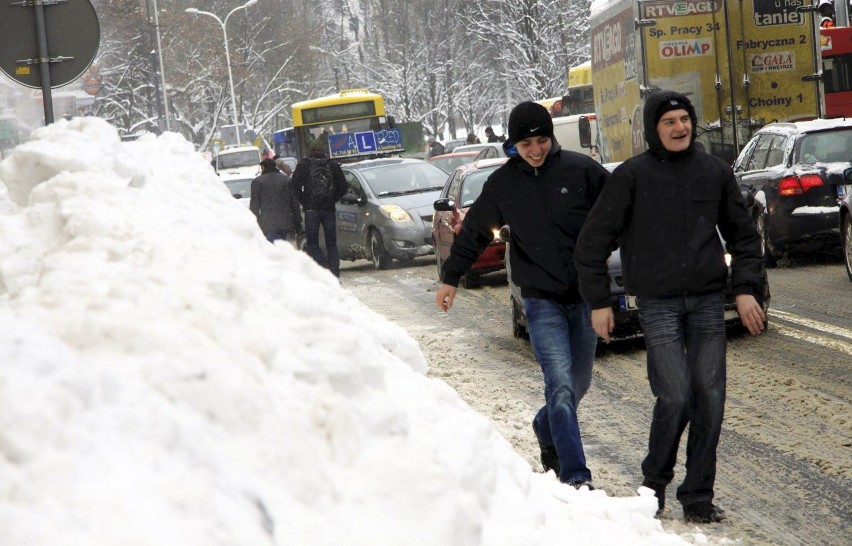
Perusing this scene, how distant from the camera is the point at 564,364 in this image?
5.93m

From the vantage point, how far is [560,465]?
5852mm

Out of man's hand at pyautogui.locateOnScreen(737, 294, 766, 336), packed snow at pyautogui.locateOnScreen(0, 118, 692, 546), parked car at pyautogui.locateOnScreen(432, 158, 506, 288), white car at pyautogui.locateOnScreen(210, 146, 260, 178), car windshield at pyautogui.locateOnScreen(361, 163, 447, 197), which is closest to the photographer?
packed snow at pyautogui.locateOnScreen(0, 118, 692, 546)

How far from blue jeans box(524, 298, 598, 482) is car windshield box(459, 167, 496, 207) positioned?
10142mm

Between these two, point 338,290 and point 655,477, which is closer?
point 338,290

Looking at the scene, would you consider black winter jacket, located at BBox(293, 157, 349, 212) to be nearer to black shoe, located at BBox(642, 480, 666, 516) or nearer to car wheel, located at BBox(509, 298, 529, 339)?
car wheel, located at BBox(509, 298, 529, 339)

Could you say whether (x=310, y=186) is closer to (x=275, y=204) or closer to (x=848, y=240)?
(x=275, y=204)

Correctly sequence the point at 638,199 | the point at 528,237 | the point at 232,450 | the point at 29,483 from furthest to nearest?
the point at 528,237, the point at 638,199, the point at 232,450, the point at 29,483

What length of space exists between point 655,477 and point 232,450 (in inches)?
127

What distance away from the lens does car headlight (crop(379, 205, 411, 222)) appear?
19719 millimetres

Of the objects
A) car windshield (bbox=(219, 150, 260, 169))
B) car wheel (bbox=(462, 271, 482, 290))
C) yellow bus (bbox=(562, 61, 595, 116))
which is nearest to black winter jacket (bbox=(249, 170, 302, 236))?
car wheel (bbox=(462, 271, 482, 290))

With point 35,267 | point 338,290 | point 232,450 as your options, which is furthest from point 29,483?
point 338,290

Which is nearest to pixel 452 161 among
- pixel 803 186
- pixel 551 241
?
pixel 803 186

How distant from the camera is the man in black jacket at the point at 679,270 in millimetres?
5477

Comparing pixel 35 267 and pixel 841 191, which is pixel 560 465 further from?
pixel 841 191
